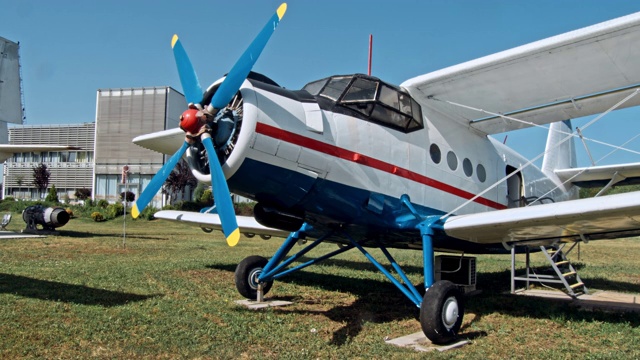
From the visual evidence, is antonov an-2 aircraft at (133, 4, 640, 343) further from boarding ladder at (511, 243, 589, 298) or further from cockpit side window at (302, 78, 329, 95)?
boarding ladder at (511, 243, 589, 298)

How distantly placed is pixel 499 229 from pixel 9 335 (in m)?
6.39

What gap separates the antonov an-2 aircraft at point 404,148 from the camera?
19.6 ft

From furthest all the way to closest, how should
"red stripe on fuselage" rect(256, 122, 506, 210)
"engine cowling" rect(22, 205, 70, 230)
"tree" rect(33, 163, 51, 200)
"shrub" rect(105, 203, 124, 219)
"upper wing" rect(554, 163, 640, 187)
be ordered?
"tree" rect(33, 163, 51, 200) → "shrub" rect(105, 203, 124, 219) → "engine cowling" rect(22, 205, 70, 230) → "upper wing" rect(554, 163, 640, 187) → "red stripe on fuselage" rect(256, 122, 506, 210)

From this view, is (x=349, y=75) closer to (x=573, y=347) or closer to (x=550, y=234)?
(x=550, y=234)

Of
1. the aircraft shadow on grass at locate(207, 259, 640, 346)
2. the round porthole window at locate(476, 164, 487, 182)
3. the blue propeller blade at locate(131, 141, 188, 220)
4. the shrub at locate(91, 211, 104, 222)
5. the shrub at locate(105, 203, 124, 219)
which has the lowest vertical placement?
the aircraft shadow on grass at locate(207, 259, 640, 346)

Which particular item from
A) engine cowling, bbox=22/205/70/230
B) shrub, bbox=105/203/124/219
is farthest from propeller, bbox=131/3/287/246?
shrub, bbox=105/203/124/219

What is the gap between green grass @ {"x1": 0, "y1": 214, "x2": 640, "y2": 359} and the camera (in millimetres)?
5582

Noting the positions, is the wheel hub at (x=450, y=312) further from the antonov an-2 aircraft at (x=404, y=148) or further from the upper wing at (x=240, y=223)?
the upper wing at (x=240, y=223)

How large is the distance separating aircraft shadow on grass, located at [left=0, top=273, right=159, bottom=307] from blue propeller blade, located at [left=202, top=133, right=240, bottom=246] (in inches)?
116

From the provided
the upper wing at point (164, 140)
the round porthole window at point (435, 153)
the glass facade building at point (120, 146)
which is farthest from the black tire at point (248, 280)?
the glass facade building at point (120, 146)

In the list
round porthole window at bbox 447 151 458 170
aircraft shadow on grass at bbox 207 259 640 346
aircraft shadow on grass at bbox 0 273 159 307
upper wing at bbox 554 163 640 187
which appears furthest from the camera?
upper wing at bbox 554 163 640 187

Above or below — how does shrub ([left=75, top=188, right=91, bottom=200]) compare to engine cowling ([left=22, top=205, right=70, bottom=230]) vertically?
above

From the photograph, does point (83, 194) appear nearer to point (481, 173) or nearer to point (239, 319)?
point (239, 319)

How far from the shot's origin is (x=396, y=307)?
27.9 feet
